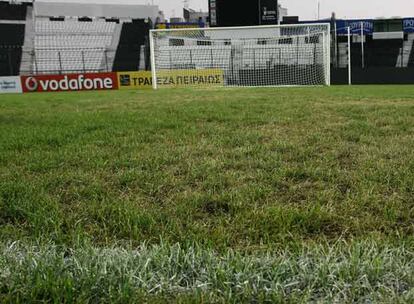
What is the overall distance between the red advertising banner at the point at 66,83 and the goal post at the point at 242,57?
468 centimetres

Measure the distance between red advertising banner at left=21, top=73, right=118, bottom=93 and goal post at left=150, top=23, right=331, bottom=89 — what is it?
184 inches

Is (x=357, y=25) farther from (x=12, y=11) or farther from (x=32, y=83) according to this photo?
(x=12, y=11)

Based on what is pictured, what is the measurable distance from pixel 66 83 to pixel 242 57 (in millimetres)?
9708

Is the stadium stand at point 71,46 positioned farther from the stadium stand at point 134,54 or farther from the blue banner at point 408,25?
the blue banner at point 408,25

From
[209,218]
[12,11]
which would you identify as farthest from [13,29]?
[209,218]

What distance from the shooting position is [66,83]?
25797mm

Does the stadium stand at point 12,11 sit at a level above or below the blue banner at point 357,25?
above

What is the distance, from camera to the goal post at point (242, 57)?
2203 cm

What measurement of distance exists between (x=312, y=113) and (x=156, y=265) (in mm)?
5688

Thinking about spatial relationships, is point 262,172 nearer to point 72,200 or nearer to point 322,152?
point 322,152

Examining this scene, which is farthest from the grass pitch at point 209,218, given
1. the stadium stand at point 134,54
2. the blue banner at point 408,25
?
the blue banner at point 408,25

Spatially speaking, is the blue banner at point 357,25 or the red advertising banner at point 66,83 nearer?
the red advertising banner at point 66,83

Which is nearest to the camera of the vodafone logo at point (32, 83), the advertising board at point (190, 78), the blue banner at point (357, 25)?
the advertising board at point (190, 78)

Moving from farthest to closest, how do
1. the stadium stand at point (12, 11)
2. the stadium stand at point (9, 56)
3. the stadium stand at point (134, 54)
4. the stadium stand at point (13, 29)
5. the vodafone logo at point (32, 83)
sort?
the stadium stand at point (12, 11) < the stadium stand at point (134, 54) < the stadium stand at point (13, 29) < the stadium stand at point (9, 56) < the vodafone logo at point (32, 83)
